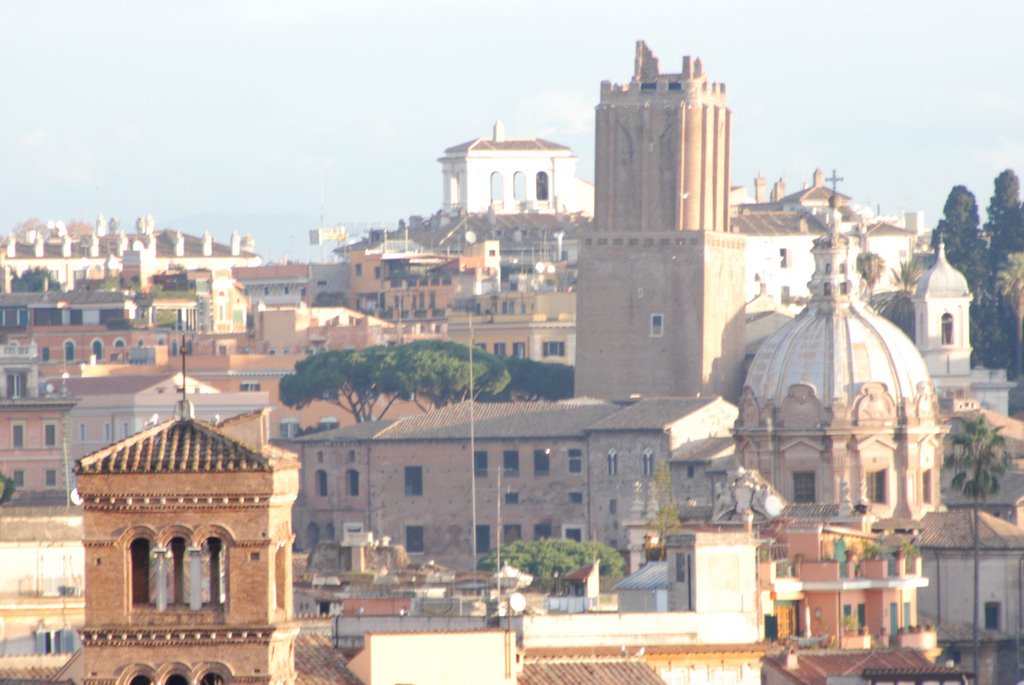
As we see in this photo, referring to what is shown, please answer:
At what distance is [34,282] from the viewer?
17850 cm

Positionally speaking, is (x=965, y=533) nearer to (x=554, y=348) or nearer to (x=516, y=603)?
(x=516, y=603)

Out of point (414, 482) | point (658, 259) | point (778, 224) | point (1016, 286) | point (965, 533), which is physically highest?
point (778, 224)

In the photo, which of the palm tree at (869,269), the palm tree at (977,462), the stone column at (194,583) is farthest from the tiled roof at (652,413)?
the stone column at (194,583)

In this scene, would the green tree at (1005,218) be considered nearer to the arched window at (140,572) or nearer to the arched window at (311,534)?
the arched window at (311,534)

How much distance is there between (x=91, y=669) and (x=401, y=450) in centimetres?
8713

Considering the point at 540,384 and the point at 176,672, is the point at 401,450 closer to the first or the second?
the point at 540,384

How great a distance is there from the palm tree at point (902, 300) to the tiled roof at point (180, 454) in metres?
93.9

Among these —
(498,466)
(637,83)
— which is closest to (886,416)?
(498,466)

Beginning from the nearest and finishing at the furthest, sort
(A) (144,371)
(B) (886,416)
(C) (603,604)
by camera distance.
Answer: (C) (603,604) → (B) (886,416) → (A) (144,371)

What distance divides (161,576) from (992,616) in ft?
193

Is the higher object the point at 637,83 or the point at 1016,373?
the point at 637,83

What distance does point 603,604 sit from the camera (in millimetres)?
67625

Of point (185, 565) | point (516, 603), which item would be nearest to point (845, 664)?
point (516, 603)

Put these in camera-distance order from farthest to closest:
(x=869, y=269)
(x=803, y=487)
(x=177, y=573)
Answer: (x=869, y=269)
(x=803, y=487)
(x=177, y=573)
